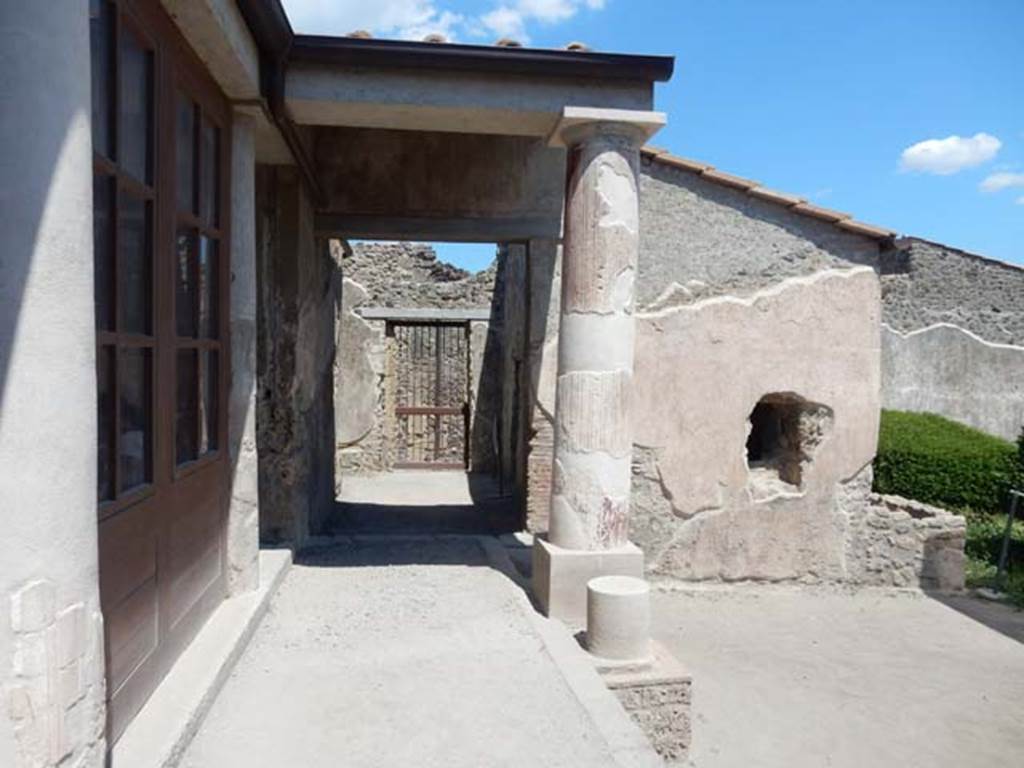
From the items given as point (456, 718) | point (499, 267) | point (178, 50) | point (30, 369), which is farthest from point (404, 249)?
point (30, 369)

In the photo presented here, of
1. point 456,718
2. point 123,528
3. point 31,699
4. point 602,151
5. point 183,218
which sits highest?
point 602,151

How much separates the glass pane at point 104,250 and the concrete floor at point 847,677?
348cm

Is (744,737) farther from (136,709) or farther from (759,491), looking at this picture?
(136,709)

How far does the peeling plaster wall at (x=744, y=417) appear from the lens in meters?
6.09

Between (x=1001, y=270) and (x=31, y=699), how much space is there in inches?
624

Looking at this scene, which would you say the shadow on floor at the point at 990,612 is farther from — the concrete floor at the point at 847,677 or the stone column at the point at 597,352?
the stone column at the point at 597,352

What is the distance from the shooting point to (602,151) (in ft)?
13.8

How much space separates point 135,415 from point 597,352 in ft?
7.85

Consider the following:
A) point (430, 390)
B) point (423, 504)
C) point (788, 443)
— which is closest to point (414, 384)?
point (430, 390)

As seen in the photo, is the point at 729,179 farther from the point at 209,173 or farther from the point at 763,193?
the point at 209,173

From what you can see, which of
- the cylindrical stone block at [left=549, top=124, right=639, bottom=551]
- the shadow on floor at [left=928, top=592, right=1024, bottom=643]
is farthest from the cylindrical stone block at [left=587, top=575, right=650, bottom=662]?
the shadow on floor at [left=928, top=592, right=1024, bottom=643]

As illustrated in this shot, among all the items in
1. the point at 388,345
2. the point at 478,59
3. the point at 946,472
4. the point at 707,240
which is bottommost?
the point at 946,472

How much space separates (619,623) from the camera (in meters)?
3.69

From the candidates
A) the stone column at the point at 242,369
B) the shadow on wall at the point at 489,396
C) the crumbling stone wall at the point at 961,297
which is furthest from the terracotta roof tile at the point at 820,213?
the crumbling stone wall at the point at 961,297
